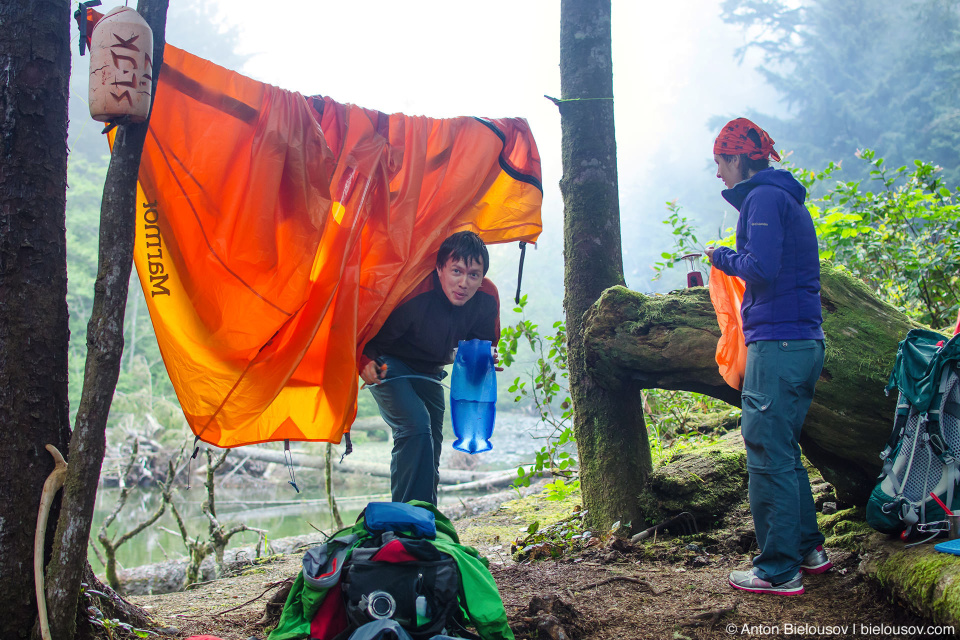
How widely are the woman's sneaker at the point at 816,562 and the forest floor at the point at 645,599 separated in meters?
0.03

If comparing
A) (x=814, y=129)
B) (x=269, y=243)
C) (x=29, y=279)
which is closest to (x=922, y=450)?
(x=269, y=243)

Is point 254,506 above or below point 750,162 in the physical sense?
below

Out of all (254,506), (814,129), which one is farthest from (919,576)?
(814,129)

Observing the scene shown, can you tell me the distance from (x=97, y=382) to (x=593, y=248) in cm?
263

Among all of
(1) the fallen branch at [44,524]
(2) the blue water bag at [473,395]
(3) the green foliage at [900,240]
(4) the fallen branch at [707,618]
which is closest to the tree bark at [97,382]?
(1) the fallen branch at [44,524]

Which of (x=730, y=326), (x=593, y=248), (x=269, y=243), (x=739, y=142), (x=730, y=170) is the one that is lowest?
(x=730, y=326)

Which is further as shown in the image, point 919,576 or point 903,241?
point 903,241

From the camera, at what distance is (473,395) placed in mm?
3059

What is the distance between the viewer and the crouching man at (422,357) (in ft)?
8.32

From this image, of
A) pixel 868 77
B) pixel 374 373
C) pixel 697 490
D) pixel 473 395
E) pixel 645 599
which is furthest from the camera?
pixel 868 77

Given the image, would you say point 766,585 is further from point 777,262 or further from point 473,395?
point 473,395

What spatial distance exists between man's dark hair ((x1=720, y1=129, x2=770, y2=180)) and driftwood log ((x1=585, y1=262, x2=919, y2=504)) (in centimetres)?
73

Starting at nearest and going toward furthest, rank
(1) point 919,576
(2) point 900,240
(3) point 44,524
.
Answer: (3) point 44,524, (1) point 919,576, (2) point 900,240

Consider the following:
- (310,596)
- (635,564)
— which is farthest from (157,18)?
(635,564)
